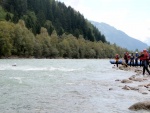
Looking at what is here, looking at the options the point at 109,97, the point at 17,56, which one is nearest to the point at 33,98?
the point at 109,97

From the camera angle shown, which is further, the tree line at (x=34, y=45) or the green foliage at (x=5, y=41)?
the tree line at (x=34, y=45)

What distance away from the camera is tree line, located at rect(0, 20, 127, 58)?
97.3 meters

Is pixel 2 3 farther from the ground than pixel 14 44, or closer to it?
farther from the ground

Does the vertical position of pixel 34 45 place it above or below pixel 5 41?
below

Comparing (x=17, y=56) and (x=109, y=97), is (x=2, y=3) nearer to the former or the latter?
(x=17, y=56)

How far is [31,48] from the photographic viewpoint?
112 metres

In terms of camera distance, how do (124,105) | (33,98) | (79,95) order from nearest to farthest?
1. (124,105)
2. (33,98)
3. (79,95)

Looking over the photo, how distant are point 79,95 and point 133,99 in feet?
12.2

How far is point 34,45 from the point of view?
383 feet

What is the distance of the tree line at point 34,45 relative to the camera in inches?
3831

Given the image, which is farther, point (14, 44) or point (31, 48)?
point (31, 48)

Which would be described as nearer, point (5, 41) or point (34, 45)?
point (5, 41)

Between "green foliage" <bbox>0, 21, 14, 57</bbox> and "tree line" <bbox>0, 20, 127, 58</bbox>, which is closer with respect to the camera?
"green foliage" <bbox>0, 21, 14, 57</bbox>

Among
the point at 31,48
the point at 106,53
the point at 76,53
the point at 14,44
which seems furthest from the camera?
the point at 106,53
